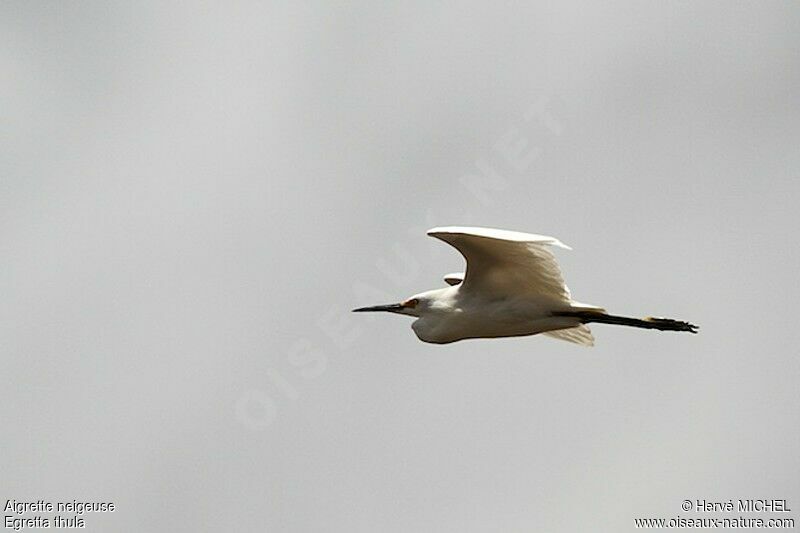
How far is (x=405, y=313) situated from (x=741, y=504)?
941 cm

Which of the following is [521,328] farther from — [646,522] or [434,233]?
[646,522]

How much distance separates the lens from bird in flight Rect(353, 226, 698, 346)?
17547mm

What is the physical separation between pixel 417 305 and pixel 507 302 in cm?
182

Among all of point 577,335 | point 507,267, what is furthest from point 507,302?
point 577,335

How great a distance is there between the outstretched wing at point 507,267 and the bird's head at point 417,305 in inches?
29.9

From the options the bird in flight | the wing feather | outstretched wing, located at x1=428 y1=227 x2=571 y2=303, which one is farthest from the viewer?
the wing feather

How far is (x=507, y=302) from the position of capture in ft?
59.8

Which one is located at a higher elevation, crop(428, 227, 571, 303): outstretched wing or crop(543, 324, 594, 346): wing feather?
crop(428, 227, 571, 303): outstretched wing

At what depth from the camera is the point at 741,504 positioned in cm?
2597

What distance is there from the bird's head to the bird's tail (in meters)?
1.97

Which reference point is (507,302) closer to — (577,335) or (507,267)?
(507,267)

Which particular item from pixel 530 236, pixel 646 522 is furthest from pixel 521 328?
pixel 646 522

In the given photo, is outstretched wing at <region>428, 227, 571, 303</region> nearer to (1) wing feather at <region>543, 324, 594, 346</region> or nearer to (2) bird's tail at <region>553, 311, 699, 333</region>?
(2) bird's tail at <region>553, 311, 699, 333</region>

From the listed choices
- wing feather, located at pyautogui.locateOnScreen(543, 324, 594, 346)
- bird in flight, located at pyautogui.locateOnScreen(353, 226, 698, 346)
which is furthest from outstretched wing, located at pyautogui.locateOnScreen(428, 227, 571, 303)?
wing feather, located at pyautogui.locateOnScreen(543, 324, 594, 346)
